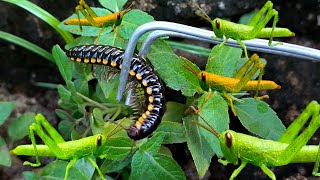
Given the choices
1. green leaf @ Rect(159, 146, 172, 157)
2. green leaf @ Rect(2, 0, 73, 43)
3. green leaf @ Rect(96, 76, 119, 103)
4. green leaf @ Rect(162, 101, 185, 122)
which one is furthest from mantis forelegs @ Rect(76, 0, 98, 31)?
green leaf @ Rect(159, 146, 172, 157)

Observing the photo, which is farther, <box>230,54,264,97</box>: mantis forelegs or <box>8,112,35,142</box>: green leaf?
<box>8,112,35,142</box>: green leaf

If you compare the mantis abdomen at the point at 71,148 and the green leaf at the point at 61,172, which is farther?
the green leaf at the point at 61,172

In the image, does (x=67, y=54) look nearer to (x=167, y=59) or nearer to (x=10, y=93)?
(x=167, y=59)

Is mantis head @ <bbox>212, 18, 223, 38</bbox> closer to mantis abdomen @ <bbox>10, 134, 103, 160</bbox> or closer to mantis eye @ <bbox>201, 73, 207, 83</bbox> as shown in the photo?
mantis eye @ <bbox>201, 73, 207, 83</bbox>

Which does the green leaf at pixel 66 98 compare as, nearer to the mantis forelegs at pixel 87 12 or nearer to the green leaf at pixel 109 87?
the green leaf at pixel 109 87

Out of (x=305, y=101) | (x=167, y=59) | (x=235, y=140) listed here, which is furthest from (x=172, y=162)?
(x=305, y=101)

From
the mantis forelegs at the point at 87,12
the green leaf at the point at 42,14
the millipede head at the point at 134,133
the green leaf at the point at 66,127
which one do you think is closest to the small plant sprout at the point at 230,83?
the millipede head at the point at 134,133
